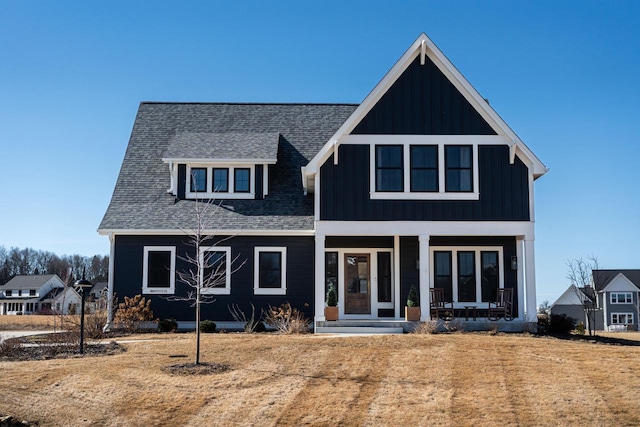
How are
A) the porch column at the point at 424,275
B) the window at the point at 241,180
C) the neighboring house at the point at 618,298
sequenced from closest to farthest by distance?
the porch column at the point at 424,275 < the window at the point at 241,180 < the neighboring house at the point at 618,298

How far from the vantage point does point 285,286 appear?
2509cm

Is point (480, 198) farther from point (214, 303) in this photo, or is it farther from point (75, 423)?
point (75, 423)

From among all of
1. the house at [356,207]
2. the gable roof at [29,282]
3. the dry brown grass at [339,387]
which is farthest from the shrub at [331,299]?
the gable roof at [29,282]

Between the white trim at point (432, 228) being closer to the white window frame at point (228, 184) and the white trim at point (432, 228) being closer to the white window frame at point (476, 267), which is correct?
the white window frame at point (476, 267)

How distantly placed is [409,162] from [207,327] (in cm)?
880

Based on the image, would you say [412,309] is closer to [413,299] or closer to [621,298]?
[413,299]

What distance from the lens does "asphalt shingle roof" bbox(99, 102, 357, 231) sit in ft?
84.0

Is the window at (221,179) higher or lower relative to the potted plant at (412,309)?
higher

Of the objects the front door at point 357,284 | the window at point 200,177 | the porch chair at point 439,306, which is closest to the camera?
the porch chair at point 439,306

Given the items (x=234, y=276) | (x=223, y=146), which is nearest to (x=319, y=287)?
(x=234, y=276)

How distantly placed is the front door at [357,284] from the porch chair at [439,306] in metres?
2.51

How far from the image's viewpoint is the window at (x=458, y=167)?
23281mm

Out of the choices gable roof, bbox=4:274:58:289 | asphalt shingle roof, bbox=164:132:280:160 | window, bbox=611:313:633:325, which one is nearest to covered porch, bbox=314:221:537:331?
asphalt shingle roof, bbox=164:132:280:160

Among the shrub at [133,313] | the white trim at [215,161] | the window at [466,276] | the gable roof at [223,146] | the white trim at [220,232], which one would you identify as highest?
the gable roof at [223,146]
